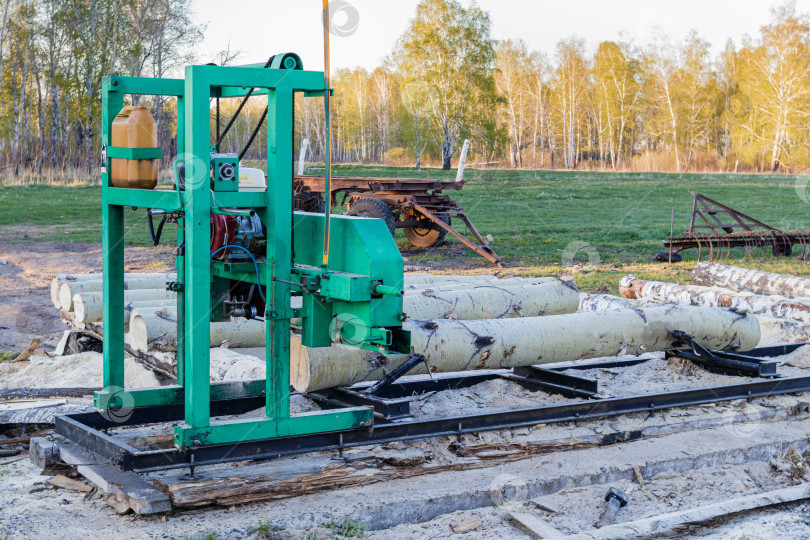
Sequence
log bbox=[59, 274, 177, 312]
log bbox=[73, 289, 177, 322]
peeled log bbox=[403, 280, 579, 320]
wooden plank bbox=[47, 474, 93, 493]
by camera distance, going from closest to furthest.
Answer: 1. wooden plank bbox=[47, 474, 93, 493]
2. log bbox=[73, 289, 177, 322]
3. peeled log bbox=[403, 280, 579, 320]
4. log bbox=[59, 274, 177, 312]

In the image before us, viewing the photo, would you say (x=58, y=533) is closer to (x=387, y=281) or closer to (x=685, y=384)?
(x=387, y=281)

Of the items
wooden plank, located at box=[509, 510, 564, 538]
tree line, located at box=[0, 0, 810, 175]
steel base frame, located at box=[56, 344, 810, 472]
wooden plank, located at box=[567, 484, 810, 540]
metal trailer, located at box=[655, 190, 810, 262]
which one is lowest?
wooden plank, located at box=[509, 510, 564, 538]

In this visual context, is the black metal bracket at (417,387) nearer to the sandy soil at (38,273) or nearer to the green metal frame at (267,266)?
the green metal frame at (267,266)

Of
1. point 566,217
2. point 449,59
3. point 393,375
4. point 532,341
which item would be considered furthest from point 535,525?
point 449,59

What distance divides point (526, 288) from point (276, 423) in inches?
174

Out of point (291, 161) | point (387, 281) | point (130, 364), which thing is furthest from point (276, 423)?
point (130, 364)

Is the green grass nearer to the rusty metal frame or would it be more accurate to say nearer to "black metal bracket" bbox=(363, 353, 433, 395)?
"black metal bracket" bbox=(363, 353, 433, 395)

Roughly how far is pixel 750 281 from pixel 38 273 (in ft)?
36.2

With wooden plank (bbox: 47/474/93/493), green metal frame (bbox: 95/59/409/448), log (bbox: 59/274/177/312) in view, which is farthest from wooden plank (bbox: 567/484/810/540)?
log (bbox: 59/274/177/312)

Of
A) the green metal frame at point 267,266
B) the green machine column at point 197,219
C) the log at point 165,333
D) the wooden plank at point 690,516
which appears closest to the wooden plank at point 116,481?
the green metal frame at point 267,266

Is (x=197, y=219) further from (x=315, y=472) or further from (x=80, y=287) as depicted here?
(x=80, y=287)

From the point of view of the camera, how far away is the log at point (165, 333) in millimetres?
7180

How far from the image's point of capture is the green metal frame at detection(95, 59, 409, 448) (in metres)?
4.45

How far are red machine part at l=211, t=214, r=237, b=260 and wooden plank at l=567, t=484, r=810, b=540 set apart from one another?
252cm
